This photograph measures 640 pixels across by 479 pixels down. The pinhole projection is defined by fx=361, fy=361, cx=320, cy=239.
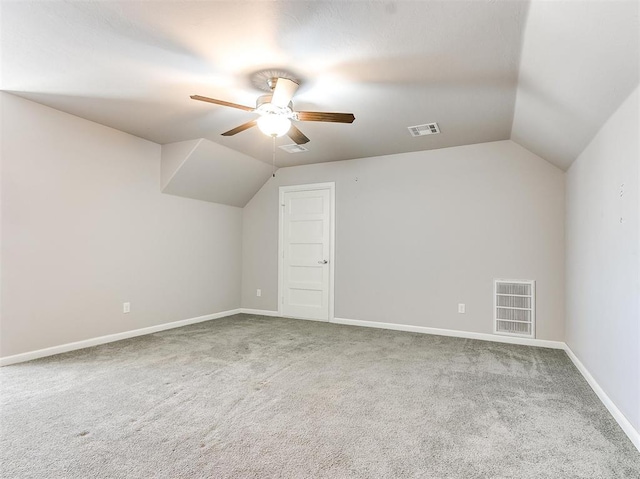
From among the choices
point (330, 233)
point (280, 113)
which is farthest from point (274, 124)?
point (330, 233)

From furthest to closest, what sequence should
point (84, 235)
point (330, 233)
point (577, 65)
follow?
point (330, 233), point (84, 235), point (577, 65)

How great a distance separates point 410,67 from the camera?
267 centimetres

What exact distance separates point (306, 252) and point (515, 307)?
303 cm

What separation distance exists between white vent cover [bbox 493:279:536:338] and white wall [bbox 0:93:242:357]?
4181mm

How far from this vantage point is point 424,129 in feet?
13.4

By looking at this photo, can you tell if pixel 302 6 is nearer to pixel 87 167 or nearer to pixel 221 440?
pixel 221 440

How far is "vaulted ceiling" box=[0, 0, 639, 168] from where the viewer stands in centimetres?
203

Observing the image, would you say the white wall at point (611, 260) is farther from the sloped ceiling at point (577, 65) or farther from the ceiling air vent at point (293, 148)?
the ceiling air vent at point (293, 148)

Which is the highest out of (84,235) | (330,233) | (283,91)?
(283,91)

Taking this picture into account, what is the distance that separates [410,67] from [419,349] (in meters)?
2.87

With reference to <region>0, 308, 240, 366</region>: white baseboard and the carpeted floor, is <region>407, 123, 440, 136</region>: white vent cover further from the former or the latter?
<region>0, 308, 240, 366</region>: white baseboard

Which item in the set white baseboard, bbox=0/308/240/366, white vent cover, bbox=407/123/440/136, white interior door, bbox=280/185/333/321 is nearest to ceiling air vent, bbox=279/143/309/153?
white interior door, bbox=280/185/333/321

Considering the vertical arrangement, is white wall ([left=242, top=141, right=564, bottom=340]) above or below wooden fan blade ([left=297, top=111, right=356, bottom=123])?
below

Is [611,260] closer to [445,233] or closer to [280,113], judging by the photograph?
[445,233]
